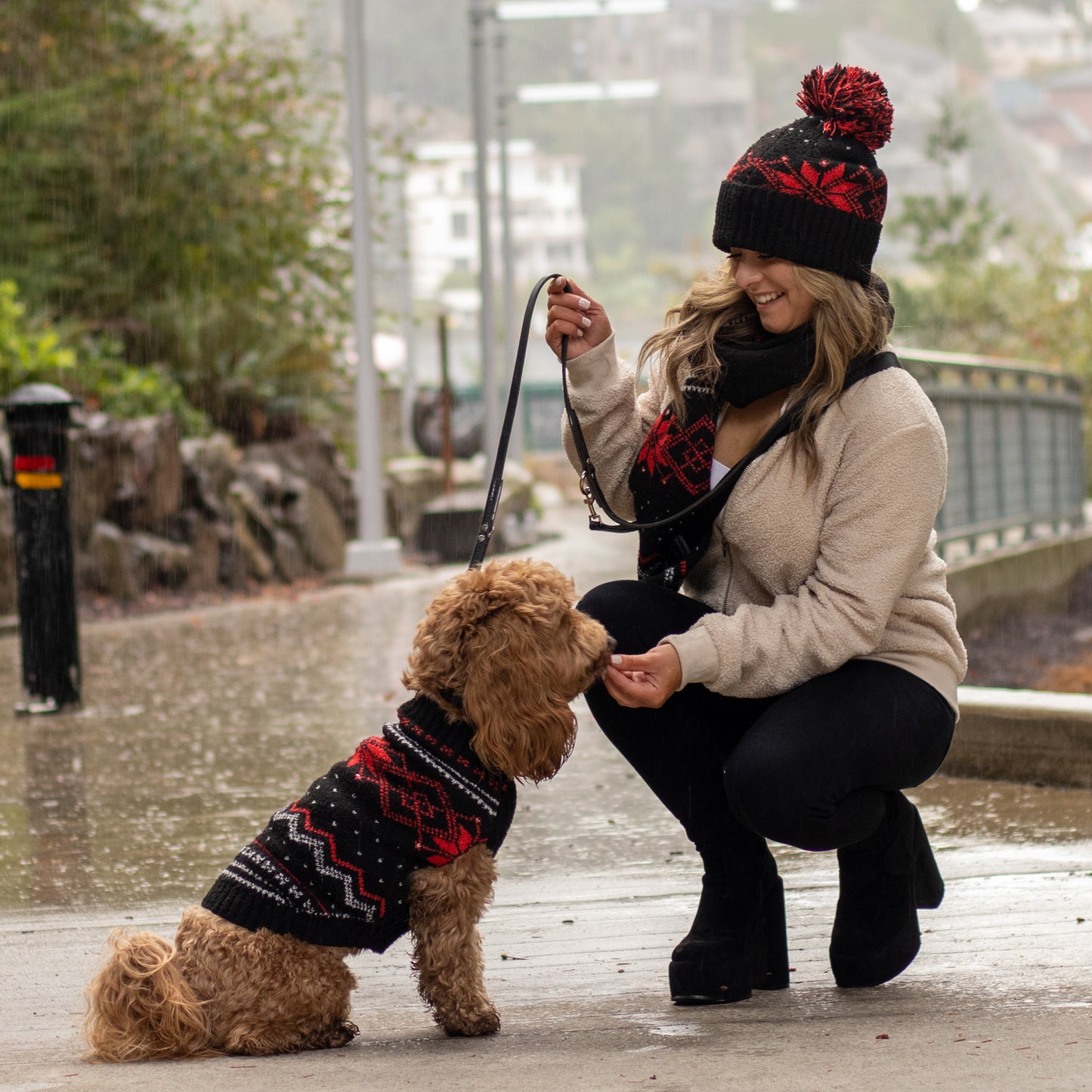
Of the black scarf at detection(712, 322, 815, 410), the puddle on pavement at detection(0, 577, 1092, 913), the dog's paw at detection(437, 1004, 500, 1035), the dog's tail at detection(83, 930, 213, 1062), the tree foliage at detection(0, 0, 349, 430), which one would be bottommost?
the puddle on pavement at detection(0, 577, 1092, 913)

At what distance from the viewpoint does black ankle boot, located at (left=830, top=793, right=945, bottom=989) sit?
3.08m

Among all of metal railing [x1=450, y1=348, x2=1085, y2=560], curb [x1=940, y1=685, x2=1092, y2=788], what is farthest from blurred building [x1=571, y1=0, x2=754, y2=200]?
curb [x1=940, y1=685, x2=1092, y2=788]

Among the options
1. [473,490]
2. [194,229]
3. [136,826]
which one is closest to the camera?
[136,826]

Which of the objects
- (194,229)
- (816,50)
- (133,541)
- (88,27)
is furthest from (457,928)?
(816,50)

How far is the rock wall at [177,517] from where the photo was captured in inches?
412

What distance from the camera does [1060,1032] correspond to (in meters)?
2.66

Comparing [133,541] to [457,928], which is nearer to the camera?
[457,928]

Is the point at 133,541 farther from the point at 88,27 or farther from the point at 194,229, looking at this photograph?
the point at 88,27

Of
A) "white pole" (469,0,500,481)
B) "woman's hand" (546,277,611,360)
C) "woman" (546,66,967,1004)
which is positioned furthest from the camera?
"white pole" (469,0,500,481)

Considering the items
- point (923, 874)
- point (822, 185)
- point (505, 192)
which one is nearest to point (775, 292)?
point (822, 185)

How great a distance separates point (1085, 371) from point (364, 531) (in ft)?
49.8

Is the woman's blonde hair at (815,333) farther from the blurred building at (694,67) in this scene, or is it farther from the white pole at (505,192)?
the blurred building at (694,67)

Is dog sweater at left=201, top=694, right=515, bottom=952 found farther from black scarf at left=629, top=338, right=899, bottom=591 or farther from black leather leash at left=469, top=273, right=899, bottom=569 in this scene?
black scarf at left=629, top=338, right=899, bottom=591

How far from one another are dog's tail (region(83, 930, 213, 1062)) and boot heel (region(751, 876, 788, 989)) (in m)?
1.15
